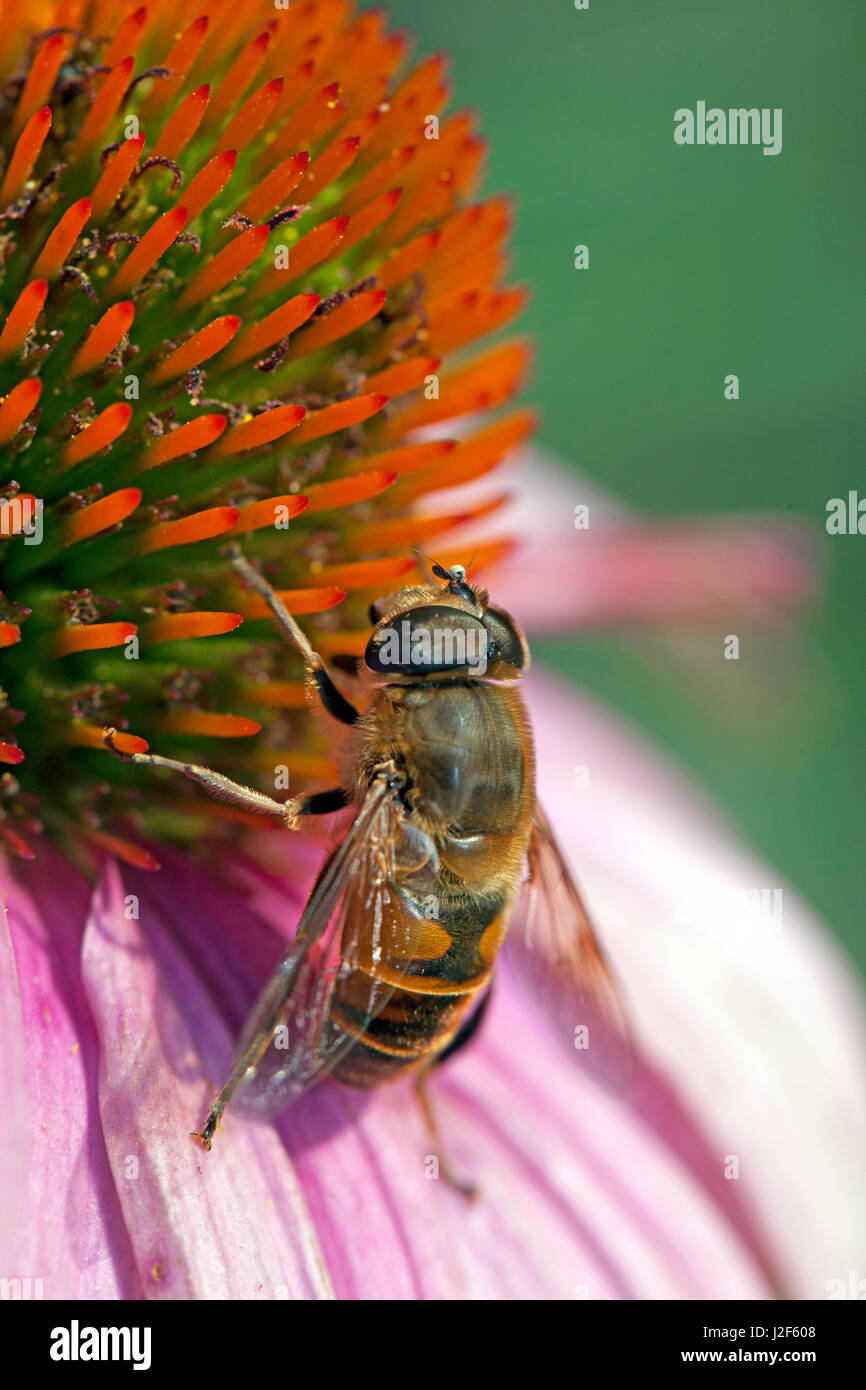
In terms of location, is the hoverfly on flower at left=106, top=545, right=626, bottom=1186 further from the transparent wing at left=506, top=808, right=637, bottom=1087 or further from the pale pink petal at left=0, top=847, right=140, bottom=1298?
the transparent wing at left=506, top=808, right=637, bottom=1087

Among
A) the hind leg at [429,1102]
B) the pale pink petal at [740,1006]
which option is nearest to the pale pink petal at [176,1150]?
the hind leg at [429,1102]

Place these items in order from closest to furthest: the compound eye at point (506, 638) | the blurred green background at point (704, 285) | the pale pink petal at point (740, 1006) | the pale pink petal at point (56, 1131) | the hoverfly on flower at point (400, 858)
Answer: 1. the pale pink petal at point (56, 1131)
2. the hoverfly on flower at point (400, 858)
3. the compound eye at point (506, 638)
4. the pale pink petal at point (740, 1006)
5. the blurred green background at point (704, 285)

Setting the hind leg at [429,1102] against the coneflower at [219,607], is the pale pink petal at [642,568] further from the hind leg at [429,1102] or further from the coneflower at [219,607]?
the hind leg at [429,1102]

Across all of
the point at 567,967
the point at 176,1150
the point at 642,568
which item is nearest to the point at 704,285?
the point at 642,568

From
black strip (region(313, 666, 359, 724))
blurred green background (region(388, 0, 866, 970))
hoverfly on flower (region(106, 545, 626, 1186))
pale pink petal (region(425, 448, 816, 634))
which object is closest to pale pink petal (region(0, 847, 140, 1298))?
hoverfly on flower (region(106, 545, 626, 1186))

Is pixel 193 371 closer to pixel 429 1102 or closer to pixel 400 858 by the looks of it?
pixel 400 858

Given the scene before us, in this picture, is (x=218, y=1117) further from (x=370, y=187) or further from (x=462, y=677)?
(x=370, y=187)
